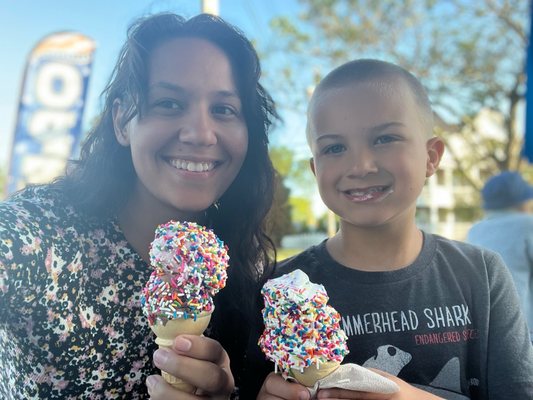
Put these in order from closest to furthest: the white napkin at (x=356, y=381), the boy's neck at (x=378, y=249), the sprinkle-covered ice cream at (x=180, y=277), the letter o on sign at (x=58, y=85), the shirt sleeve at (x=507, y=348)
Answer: the white napkin at (x=356, y=381), the sprinkle-covered ice cream at (x=180, y=277), the shirt sleeve at (x=507, y=348), the boy's neck at (x=378, y=249), the letter o on sign at (x=58, y=85)

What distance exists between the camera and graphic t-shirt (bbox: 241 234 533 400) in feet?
5.43

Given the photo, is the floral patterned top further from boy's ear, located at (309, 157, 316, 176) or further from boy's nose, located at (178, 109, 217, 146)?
boy's ear, located at (309, 157, 316, 176)

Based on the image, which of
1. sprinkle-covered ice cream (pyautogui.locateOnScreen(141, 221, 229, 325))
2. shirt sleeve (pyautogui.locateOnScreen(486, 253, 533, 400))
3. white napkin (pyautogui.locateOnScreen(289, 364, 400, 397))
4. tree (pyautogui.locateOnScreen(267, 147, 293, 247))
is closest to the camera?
white napkin (pyautogui.locateOnScreen(289, 364, 400, 397))

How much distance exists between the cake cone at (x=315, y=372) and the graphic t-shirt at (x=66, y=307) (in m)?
0.58

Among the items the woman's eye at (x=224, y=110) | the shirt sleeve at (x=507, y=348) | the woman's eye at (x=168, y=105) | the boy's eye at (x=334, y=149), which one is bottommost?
the shirt sleeve at (x=507, y=348)

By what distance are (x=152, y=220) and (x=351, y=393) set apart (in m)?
0.99

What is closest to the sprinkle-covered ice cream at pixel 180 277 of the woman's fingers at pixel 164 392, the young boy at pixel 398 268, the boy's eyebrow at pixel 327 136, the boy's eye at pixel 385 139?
the woman's fingers at pixel 164 392

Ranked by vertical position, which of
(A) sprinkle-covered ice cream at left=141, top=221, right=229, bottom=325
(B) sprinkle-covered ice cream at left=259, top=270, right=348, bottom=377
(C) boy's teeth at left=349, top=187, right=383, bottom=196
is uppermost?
(C) boy's teeth at left=349, top=187, right=383, bottom=196

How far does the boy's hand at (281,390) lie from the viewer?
1.34 m

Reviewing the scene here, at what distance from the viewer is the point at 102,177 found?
6.32 ft

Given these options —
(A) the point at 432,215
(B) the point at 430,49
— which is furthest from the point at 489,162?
(A) the point at 432,215

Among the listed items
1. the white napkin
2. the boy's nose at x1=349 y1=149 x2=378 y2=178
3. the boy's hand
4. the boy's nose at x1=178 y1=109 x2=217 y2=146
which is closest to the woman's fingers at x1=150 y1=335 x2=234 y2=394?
the boy's hand

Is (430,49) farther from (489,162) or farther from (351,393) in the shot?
(351,393)

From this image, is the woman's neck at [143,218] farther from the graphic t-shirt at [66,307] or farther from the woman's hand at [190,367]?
the woman's hand at [190,367]
